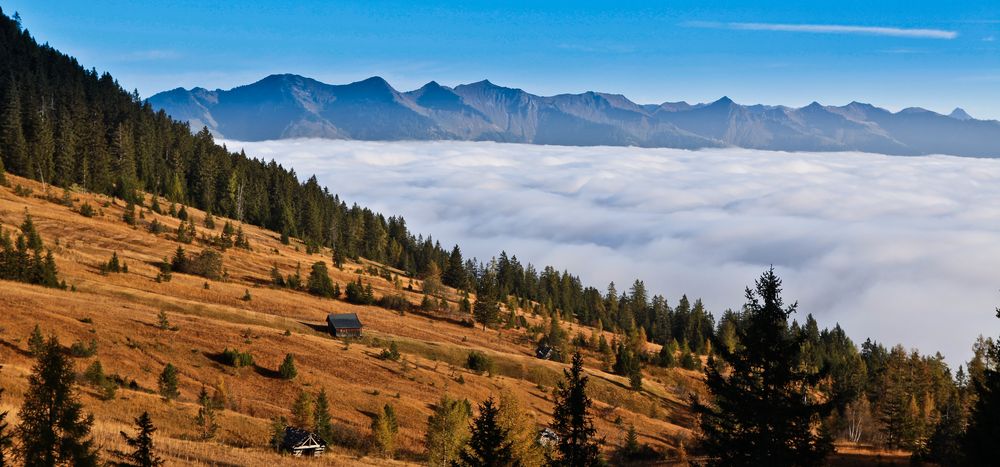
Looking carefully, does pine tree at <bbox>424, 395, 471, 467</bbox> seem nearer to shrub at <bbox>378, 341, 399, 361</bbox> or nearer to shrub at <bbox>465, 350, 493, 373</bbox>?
shrub at <bbox>378, 341, 399, 361</bbox>

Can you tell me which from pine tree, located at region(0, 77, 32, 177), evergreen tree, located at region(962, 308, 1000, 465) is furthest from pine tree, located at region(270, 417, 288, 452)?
pine tree, located at region(0, 77, 32, 177)

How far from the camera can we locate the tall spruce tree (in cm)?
1780

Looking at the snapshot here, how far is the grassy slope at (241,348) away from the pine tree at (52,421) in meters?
9.86

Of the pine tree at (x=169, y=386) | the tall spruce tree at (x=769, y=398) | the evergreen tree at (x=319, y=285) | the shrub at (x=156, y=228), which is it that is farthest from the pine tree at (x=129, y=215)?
the tall spruce tree at (x=769, y=398)

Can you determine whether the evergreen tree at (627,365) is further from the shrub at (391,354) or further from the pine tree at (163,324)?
the pine tree at (163,324)

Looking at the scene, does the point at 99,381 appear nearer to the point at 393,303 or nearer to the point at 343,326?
the point at 343,326

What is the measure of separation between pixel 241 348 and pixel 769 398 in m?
51.9

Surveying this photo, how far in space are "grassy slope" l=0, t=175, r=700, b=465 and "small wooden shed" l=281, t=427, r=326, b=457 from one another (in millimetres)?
1588

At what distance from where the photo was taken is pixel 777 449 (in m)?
18.0

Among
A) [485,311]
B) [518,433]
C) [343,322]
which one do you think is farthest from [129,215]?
[518,433]

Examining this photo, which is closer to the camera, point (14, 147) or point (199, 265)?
point (199, 265)

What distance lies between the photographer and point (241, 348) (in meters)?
58.1

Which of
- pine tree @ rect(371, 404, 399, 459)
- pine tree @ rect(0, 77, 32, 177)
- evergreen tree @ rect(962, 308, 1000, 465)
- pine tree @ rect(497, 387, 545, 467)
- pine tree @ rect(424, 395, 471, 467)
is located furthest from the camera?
pine tree @ rect(0, 77, 32, 177)

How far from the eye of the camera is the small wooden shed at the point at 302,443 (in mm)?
36938
